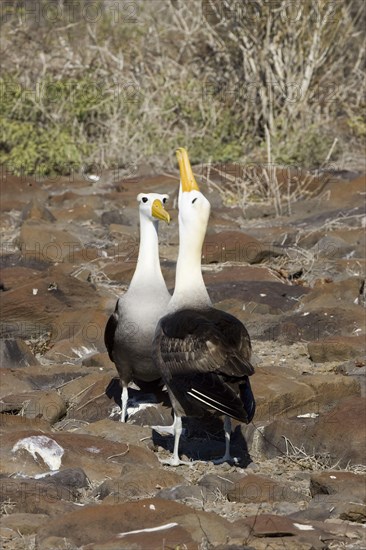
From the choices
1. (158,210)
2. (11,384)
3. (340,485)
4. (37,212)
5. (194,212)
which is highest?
(194,212)

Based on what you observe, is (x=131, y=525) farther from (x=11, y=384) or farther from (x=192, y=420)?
(x=11, y=384)

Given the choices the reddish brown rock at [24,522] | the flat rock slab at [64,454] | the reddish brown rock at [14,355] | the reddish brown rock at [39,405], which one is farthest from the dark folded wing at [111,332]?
the reddish brown rock at [24,522]

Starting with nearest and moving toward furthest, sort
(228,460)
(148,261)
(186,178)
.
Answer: (228,460), (186,178), (148,261)

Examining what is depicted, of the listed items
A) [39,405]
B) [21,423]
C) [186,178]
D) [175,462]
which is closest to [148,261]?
[186,178]

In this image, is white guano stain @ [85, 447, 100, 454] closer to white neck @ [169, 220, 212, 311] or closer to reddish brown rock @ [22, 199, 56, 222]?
white neck @ [169, 220, 212, 311]

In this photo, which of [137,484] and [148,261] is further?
[148,261]

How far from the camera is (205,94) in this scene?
14.9 meters

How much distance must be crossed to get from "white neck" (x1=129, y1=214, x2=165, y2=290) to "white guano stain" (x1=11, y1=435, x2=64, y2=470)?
1.49 meters

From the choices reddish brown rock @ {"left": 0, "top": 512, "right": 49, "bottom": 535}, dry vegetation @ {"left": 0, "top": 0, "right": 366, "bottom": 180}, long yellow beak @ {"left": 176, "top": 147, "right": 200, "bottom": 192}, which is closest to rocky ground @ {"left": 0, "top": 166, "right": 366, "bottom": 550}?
reddish brown rock @ {"left": 0, "top": 512, "right": 49, "bottom": 535}

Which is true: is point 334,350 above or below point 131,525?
below

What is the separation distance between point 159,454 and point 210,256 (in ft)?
12.8

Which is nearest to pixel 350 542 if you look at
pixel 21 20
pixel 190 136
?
pixel 190 136

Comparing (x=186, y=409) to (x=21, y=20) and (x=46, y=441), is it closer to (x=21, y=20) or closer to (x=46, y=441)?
(x=46, y=441)

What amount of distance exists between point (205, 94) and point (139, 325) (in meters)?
8.75
